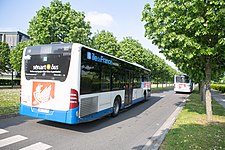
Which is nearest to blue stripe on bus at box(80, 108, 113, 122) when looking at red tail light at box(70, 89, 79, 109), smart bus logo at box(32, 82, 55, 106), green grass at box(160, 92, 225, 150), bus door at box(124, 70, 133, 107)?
red tail light at box(70, 89, 79, 109)

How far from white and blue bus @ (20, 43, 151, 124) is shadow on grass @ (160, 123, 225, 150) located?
297 centimetres

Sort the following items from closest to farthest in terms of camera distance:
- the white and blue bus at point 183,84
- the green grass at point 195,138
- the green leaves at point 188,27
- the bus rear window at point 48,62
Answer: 1. the green grass at point 195,138
2. the bus rear window at point 48,62
3. the green leaves at point 188,27
4. the white and blue bus at point 183,84

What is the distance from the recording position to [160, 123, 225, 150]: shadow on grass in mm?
5051

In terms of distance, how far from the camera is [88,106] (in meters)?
6.58

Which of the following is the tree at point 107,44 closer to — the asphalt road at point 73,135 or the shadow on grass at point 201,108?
the shadow on grass at point 201,108

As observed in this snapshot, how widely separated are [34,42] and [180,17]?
1296 cm

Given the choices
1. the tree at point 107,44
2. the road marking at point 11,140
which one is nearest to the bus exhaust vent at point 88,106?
the road marking at point 11,140

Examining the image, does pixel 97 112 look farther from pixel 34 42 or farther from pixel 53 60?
pixel 34 42

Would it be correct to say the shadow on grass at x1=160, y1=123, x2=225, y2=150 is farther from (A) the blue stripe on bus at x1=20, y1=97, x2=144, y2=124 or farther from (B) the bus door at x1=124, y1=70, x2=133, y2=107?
(B) the bus door at x1=124, y1=70, x2=133, y2=107

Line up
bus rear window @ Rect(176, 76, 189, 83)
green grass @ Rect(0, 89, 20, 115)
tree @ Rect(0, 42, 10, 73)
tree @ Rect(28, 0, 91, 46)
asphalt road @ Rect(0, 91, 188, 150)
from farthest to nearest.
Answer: tree @ Rect(0, 42, 10, 73) < bus rear window @ Rect(176, 76, 189, 83) < tree @ Rect(28, 0, 91, 46) < green grass @ Rect(0, 89, 20, 115) < asphalt road @ Rect(0, 91, 188, 150)

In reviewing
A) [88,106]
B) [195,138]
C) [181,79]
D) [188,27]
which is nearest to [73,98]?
[88,106]

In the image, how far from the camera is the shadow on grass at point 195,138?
16.6 feet

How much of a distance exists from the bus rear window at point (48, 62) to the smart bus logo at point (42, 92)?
0.25 m

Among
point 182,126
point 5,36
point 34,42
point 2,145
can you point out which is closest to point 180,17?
point 182,126
